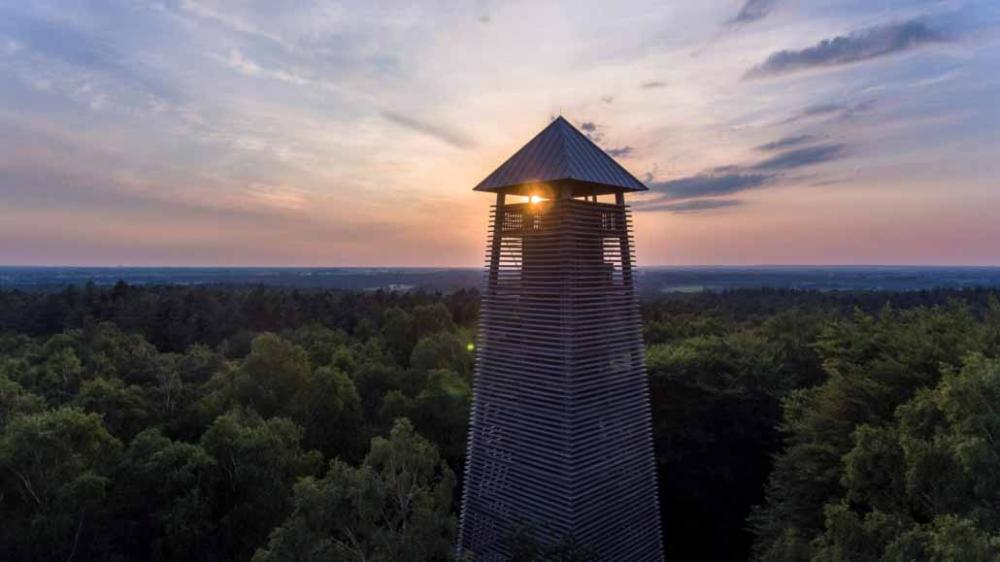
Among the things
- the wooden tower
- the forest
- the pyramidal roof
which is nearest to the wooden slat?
→ the wooden tower

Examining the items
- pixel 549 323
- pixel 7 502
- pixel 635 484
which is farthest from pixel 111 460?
pixel 635 484

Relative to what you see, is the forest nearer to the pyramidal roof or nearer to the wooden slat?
the wooden slat

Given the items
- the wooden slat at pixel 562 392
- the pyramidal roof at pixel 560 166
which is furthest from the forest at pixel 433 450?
the pyramidal roof at pixel 560 166

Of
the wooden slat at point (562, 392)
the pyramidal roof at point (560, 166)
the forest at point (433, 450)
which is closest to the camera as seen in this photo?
the forest at point (433, 450)

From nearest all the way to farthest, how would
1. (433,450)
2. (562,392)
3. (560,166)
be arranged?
(433,450), (562,392), (560,166)

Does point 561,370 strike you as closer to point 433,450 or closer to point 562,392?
point 562,392

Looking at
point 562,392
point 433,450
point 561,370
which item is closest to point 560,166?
point 561,370

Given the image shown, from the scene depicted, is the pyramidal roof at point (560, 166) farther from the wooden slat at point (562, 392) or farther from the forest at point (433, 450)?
the forest at point (433, 450)
